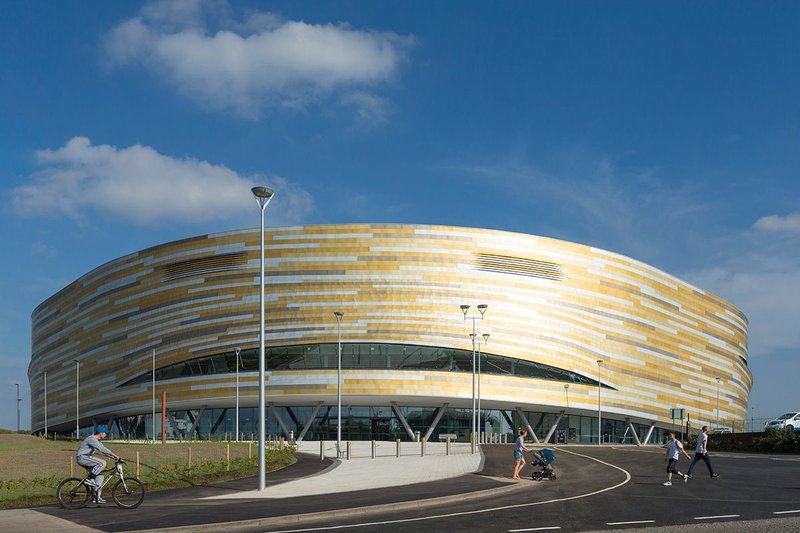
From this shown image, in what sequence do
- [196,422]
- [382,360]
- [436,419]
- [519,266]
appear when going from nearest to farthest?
[382,360], [436,419], [519,266], [196,422]

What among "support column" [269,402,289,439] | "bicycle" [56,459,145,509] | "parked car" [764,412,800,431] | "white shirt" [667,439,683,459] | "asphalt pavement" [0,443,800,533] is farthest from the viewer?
"support column" [269,402,289,439]

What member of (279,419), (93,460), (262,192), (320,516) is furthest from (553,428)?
(93,460)

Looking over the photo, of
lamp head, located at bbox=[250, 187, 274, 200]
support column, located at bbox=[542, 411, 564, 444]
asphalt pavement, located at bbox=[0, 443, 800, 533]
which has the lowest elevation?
support column, located at bbox=[542, 411, 564, 444]

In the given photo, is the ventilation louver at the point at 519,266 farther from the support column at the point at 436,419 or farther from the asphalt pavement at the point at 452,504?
the asphalt pavement at the point at 452,504

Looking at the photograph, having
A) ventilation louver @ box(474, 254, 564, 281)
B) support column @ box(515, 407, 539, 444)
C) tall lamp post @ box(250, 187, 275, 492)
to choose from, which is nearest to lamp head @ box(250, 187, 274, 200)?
tall lamp post @ box(250, 187, 275, 492)

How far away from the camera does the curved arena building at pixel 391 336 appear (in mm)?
73812

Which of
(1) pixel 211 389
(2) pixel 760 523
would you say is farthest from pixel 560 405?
(2) pixel 760 523

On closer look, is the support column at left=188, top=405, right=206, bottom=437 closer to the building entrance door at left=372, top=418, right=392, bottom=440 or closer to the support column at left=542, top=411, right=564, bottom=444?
the building entrance door at left=372, top=418, right=392, bottom=440

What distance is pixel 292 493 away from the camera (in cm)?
2295

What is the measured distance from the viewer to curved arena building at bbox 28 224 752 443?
73.8 m

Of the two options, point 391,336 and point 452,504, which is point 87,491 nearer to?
point 452,504

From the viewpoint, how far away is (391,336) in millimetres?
73500

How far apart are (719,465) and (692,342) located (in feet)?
192

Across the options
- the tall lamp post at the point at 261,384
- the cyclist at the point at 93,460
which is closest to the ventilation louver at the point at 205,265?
the tall lamp post at the point at 261,384
